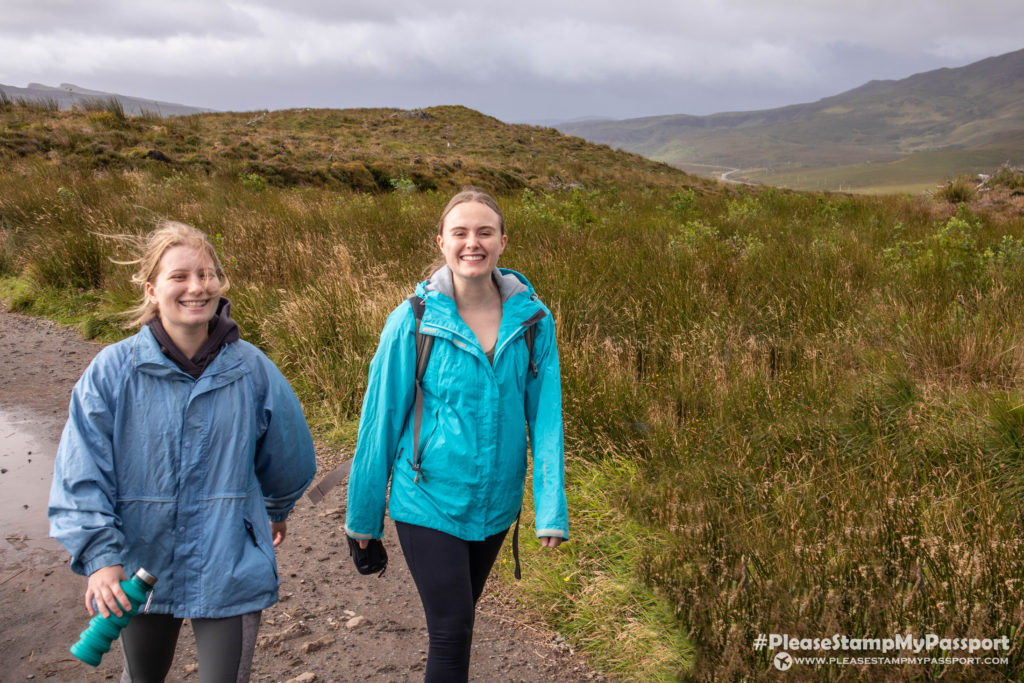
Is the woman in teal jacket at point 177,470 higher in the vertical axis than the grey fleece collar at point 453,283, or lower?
lower

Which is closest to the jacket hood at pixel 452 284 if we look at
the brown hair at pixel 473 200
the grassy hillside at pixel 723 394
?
the brown hair at pixel 473 200

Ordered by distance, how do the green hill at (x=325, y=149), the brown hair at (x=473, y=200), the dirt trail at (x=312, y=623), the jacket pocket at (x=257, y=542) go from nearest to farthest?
the jacket pocket at (x=257, y=542) → the brown hair at (x=473, y=200) → the dirt trail at (x=312, y=623) → the green hill at (x=325, y=149)

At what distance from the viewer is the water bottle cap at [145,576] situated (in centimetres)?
181

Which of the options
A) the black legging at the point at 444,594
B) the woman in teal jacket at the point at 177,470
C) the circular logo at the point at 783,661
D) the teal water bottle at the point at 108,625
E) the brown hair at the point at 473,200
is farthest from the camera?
the circular logo at the point at 783,661

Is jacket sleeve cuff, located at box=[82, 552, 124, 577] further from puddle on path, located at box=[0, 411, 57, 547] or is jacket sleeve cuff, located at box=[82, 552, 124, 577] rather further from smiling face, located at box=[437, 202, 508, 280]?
puddle on path, located at box=[0, 411, 57, 547]

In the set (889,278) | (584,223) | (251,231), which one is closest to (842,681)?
(889,278)

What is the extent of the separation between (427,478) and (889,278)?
6181mm

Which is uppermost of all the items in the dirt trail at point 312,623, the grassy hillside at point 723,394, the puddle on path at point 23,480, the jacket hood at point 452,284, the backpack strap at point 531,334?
the jacket hood at point 452,284

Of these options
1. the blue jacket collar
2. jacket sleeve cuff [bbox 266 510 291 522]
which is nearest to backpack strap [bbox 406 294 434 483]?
jacket sleeve cuff [bbox 266 510 291 522]

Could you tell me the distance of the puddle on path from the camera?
413cm

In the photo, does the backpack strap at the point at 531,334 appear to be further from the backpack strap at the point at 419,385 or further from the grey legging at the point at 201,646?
the grey legging at the point at 201,646

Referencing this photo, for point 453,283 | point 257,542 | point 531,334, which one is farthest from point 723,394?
point 257,542

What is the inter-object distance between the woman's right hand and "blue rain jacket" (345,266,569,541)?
0.65 m

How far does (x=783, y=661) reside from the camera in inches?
101
